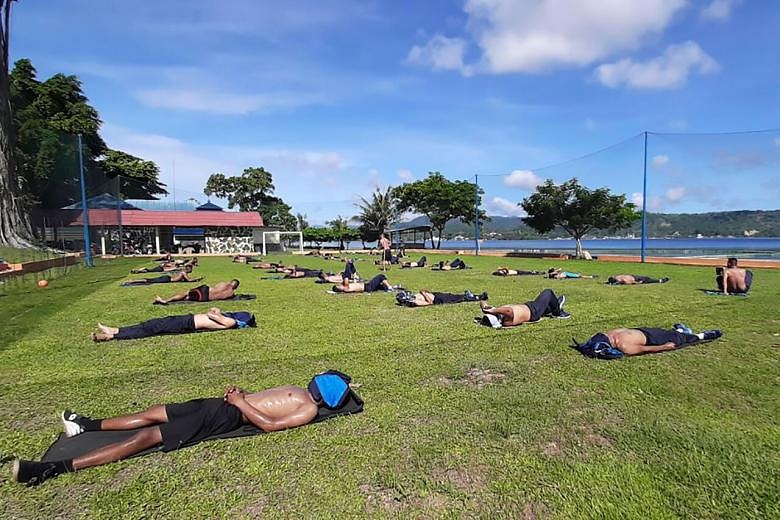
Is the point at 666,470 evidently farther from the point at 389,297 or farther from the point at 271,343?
the point at 389,297

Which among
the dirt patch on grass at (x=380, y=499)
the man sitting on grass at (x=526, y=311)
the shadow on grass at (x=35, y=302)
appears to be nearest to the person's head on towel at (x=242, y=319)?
the shadow on grass at (x=35, y=302)

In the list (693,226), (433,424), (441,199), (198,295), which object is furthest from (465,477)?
(693,226)

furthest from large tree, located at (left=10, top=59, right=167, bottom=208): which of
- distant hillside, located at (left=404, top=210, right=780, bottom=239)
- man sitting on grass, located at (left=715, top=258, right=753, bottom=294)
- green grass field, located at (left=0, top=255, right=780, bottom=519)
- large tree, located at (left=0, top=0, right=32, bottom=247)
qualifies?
distant hillside, located at (left=404, top=210, right=780, bottom=239)

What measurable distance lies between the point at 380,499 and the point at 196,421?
5.20 feet

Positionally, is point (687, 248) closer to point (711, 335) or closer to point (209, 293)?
point (711, 335)

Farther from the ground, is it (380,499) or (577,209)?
(577,209)

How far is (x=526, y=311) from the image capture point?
292 inches

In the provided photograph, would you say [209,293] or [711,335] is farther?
[209,293]

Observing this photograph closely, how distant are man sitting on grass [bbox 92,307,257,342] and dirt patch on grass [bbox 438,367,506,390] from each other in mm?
4010

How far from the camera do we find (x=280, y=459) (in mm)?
3037

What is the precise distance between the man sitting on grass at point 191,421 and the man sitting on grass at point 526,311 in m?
3.92

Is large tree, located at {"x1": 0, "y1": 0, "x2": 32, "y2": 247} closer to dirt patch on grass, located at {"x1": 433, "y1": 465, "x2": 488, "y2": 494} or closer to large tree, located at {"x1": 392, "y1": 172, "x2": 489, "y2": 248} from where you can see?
dirt patch on grass, located at {"x1": 433, "y1": 465, "x2": 488, "y2": 494}

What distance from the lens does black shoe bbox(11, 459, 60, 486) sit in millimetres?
2695

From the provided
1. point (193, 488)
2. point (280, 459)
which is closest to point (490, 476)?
point (280, 459)
